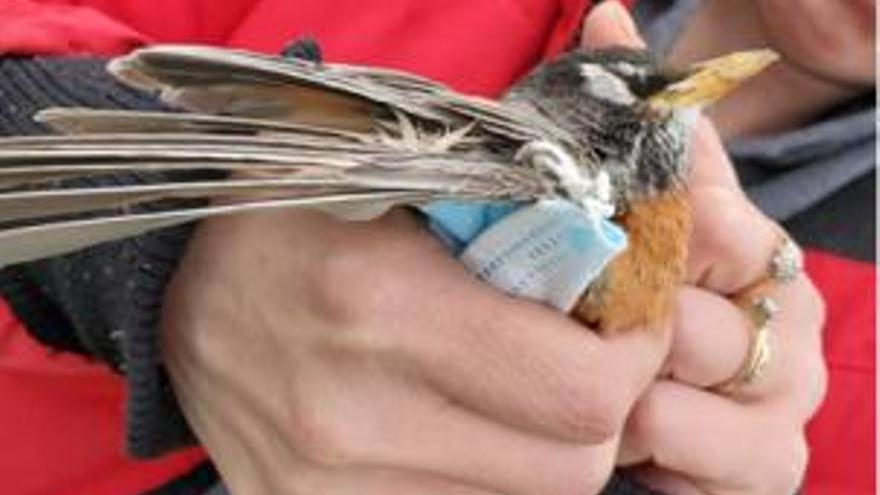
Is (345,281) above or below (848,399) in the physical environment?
above

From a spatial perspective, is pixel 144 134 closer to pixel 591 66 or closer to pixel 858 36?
pixel 591 66

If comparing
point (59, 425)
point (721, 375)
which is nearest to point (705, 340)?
point (721, 375)

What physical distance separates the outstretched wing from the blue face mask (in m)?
0.01

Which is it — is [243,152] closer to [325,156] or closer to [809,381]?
[325,156]

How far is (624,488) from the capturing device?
0.72 m

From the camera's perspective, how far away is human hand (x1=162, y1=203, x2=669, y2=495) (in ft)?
1.94

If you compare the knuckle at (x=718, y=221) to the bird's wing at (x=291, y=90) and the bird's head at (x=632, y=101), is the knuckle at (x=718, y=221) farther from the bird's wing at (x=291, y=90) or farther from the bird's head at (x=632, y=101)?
the bird's wing at (x=291, y=90)

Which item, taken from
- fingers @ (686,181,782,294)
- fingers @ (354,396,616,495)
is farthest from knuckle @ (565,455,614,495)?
fingers @ (686,181,782,294)

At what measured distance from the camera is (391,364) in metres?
0.60

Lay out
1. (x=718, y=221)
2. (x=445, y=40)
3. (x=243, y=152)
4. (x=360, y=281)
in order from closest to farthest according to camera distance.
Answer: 1. (x=243, y=152)
2. (x=360, y=281)
3. (x=718, y=221)
4. (x=445, y=40)

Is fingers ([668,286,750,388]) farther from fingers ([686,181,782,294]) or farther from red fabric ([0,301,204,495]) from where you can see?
red fabric ([0,301,204,495])

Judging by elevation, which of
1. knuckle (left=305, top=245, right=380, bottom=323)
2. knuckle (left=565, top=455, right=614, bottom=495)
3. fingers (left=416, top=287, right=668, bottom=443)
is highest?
knuckle (left=305, top=245, right=380, bottom=323)

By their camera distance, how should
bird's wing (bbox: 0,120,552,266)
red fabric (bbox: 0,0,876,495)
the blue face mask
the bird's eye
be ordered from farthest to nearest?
1. red fabric (bbox: 0,0,876,495)
2. the bird's eye
3. the blue face mask
4. bird's wing (bbox: 0,120,552,266)

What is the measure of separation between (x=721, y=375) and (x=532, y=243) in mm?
210
